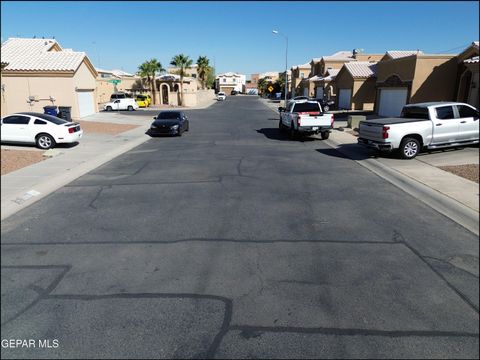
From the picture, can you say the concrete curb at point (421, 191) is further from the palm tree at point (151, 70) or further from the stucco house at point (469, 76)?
the palm tree at point (151, 70)

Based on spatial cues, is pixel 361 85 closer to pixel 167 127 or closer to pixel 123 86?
pixel 167 127

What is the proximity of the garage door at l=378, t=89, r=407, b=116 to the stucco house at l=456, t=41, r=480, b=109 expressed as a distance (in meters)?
3.56

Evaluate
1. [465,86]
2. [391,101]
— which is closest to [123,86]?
[391,101]

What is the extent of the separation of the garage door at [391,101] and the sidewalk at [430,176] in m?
11.0

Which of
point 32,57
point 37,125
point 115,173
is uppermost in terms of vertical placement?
point 32,57

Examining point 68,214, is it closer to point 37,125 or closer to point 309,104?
point 37,125

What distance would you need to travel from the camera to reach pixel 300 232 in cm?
659

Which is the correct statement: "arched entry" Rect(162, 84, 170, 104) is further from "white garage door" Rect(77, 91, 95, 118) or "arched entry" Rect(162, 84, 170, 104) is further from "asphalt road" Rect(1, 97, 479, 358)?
"asphalt road" Rect(1, 97, 479, 358)

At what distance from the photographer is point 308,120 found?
1806 cm

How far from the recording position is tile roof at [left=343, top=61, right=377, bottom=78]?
35.3 meters

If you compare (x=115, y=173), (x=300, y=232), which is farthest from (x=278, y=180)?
(x=115, y=173)

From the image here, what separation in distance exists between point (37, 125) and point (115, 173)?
5119mm

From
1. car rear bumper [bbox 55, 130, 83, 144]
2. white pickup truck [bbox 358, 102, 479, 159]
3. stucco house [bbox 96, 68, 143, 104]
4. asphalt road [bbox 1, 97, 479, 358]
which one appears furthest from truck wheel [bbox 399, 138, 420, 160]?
stucco house [bbox 96, 68, 143, 104]

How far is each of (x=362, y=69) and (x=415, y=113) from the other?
2643 centimetres
